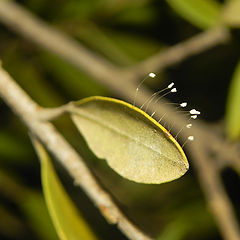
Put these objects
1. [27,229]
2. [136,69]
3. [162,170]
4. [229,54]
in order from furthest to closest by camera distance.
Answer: [229,54], [27,229], [136,69], [162,170]

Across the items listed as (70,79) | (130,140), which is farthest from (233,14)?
→ (70,79)

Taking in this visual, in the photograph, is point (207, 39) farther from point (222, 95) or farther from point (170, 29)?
point (222, 95)

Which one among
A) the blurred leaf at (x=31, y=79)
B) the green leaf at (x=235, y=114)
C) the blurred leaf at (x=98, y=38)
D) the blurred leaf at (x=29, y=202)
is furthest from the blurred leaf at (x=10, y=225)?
the green leaf at (x=235, y=114)

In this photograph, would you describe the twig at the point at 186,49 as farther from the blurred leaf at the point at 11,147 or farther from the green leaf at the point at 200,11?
the blurred leaf at the point at 11,147

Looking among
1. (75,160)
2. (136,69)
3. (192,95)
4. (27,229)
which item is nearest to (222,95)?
(192,95)

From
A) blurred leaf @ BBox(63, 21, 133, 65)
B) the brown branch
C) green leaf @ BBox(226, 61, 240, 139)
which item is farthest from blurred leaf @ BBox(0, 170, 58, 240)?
green leaf @ BBox(226, 61, 240, 139)

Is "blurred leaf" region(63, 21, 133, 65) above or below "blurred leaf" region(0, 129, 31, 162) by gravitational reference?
above

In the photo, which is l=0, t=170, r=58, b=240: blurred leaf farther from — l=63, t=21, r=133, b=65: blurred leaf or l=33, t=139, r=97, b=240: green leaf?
l=33, t=139, r=97, b=240: green leaf
